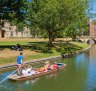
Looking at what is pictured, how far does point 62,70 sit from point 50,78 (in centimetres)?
516

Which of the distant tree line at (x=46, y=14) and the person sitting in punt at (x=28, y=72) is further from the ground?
the distant tree line at (x=46, y=14)

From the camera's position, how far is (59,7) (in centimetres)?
4703

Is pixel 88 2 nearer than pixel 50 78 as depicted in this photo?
No

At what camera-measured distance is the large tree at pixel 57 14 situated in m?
46.8

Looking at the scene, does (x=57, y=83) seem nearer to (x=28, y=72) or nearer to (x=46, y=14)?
(x=28, y=72)

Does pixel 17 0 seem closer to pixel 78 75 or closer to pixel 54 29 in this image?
pixel 54 29

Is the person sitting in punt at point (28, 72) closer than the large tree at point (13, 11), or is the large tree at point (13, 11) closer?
the person sitting in punt at point (28, 72)

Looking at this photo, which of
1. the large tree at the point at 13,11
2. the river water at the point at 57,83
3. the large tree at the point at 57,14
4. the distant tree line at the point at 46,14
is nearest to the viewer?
the river water at the point at 57,83

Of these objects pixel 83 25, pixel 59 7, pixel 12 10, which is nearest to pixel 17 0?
pixel 12 10

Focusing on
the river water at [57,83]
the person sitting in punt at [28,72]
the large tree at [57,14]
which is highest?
the large tree at [57,14]

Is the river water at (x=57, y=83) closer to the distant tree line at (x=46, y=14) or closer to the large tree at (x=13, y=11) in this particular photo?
the distant tree line at (x=46, y=14)

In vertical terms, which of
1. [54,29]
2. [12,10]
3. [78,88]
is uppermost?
[12,10]

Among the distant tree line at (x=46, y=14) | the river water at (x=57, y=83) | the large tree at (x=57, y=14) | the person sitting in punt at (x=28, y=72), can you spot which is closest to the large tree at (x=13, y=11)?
the distant tree line at (x=46, y=14)

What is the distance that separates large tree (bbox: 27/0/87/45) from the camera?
1844 inches
